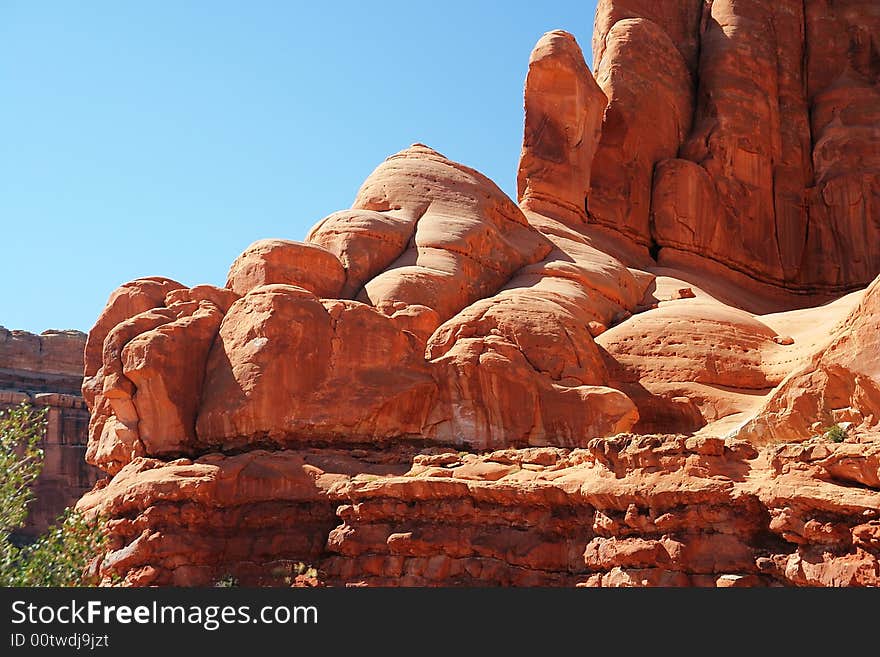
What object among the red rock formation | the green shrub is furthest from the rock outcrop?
the green shrub

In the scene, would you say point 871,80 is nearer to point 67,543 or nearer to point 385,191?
point 385,191

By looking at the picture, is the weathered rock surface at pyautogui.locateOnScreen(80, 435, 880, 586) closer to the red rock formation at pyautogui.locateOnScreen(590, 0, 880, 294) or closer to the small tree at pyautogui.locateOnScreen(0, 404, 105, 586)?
the small tree at pyautogui.locateOnScreen(0, 404, 105, 586)

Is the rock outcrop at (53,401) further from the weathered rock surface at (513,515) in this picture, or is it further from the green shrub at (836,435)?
the green shrub at (836,435)

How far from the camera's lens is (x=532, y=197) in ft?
151

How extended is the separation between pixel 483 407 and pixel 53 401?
2646cm

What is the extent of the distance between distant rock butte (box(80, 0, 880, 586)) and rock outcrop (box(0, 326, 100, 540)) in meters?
18.1

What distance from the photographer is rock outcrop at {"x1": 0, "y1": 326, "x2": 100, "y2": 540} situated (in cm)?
4742

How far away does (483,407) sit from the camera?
90.0 feet

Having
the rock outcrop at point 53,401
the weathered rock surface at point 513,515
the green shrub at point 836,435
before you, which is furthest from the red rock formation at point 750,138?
the green shrub at point 836,435

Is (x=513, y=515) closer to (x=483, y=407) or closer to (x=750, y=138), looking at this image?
(x=483, y=407)

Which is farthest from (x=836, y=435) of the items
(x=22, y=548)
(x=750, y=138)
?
(x=750, y=138)

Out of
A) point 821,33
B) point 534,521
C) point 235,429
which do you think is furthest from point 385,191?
point 821,33

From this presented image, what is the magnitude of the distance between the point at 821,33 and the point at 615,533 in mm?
42550

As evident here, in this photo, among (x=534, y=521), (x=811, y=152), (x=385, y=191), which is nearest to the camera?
(x=534, y=521)
